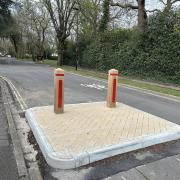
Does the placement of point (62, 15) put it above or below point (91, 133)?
above

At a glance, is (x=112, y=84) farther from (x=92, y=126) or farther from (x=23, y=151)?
(x=23, y=151)

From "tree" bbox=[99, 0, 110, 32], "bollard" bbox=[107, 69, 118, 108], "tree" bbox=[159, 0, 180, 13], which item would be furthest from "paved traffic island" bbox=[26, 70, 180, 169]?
"tree" bbox=[99, 0, 110, 32]

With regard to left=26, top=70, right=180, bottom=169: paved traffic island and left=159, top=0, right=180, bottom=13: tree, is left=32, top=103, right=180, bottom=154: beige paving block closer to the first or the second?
left=26, top=70, right=180, bottom=169: paved traffic island

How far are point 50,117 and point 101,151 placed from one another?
2.22 metres

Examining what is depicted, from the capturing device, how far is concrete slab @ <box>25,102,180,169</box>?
356 centimetres

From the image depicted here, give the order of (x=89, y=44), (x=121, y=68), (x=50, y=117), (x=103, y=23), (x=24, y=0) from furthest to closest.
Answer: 1. (x=24, y=0)
2. (x=89, y=44)
3. (x=103, y=23)
4. (x=121, y=68)
5. (x=50, y=117)

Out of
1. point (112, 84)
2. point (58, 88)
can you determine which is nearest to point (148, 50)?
point (112, 84)

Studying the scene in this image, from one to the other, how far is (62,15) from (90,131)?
2609 centimetres

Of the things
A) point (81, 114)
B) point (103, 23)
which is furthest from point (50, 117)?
point (103, 23)

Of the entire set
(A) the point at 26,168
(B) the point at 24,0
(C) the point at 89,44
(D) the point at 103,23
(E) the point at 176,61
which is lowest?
(A) the point at 26,168

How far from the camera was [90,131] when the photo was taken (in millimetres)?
4570

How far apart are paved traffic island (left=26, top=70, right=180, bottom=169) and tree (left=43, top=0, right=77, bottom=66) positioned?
22.7 meters

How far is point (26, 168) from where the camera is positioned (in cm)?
336

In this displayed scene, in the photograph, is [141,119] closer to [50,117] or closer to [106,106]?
[106,106]
